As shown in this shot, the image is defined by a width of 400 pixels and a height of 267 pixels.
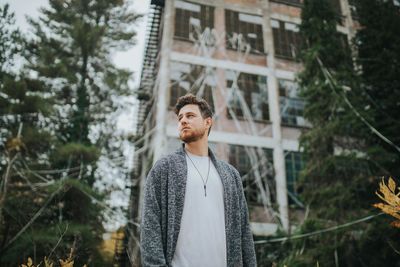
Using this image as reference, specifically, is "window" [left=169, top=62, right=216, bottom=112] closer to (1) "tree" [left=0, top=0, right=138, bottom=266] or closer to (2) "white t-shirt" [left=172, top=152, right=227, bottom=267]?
(1) "tree" [left=0, top=0, right=138, bottom=266]

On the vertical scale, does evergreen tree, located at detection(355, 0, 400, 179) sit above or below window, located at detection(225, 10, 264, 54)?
below

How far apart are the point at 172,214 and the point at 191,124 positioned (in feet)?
2.47

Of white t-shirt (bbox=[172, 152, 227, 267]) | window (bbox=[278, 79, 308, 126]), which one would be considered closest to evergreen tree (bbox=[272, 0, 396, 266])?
window (bbox=[278, 79, 308, 126])

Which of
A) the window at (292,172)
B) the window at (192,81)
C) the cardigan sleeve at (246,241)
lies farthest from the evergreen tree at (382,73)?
the cardigan sleeve at (246,241)

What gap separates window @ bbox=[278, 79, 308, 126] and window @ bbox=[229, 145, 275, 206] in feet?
7.31

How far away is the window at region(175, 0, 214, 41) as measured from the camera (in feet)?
54.9

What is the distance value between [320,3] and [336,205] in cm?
737

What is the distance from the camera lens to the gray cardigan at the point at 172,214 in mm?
2271

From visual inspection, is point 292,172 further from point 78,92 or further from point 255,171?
point 78,92

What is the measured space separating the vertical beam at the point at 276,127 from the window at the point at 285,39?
0.32 metres

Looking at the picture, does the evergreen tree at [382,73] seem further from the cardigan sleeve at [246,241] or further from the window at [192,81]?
the cardigan sleeve at [246,241]

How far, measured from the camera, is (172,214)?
7.84 ft

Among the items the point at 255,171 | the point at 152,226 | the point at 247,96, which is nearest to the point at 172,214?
the point at 152,226

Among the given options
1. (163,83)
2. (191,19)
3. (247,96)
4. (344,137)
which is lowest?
(344,137)
